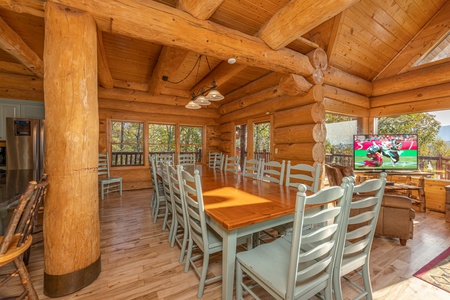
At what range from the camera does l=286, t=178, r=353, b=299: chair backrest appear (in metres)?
0.95

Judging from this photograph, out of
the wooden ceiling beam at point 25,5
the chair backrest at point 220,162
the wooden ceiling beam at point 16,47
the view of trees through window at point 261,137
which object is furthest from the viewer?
the view of trees through window at point 261,137

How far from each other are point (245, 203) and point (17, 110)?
16.7 ft

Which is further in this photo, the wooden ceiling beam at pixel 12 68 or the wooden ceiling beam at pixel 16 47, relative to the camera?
the wooden ceiling beam at pixel 12 68

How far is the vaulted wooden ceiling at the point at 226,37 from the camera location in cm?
204

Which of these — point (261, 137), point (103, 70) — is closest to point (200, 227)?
point (103, 70)

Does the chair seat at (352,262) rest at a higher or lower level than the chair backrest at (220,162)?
lower

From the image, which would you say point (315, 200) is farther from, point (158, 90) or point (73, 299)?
point (158, 90)

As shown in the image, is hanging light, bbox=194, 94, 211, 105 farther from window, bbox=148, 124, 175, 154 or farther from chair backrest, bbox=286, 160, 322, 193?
window, bbox=148, 124, 175, 154

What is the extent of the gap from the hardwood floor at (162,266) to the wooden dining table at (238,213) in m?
0.54

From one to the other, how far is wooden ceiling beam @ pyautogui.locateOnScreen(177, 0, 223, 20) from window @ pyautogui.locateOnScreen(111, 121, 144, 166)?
4110 millimetres

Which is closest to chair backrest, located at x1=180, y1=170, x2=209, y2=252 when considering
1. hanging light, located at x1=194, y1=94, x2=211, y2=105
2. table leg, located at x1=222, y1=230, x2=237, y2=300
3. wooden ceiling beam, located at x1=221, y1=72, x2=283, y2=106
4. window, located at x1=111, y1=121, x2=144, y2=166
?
table leg, located at x1=222, y1=230, x2=237, y2=300

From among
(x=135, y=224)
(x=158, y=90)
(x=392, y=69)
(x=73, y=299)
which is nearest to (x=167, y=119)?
(x=158, y=90)

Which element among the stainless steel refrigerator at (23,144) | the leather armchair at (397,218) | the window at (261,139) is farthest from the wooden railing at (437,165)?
the stainless steel refrigerator at (23,144)

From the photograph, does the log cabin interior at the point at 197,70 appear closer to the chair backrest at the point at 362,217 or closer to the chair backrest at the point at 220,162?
the chair backrest at the point at 220,162
